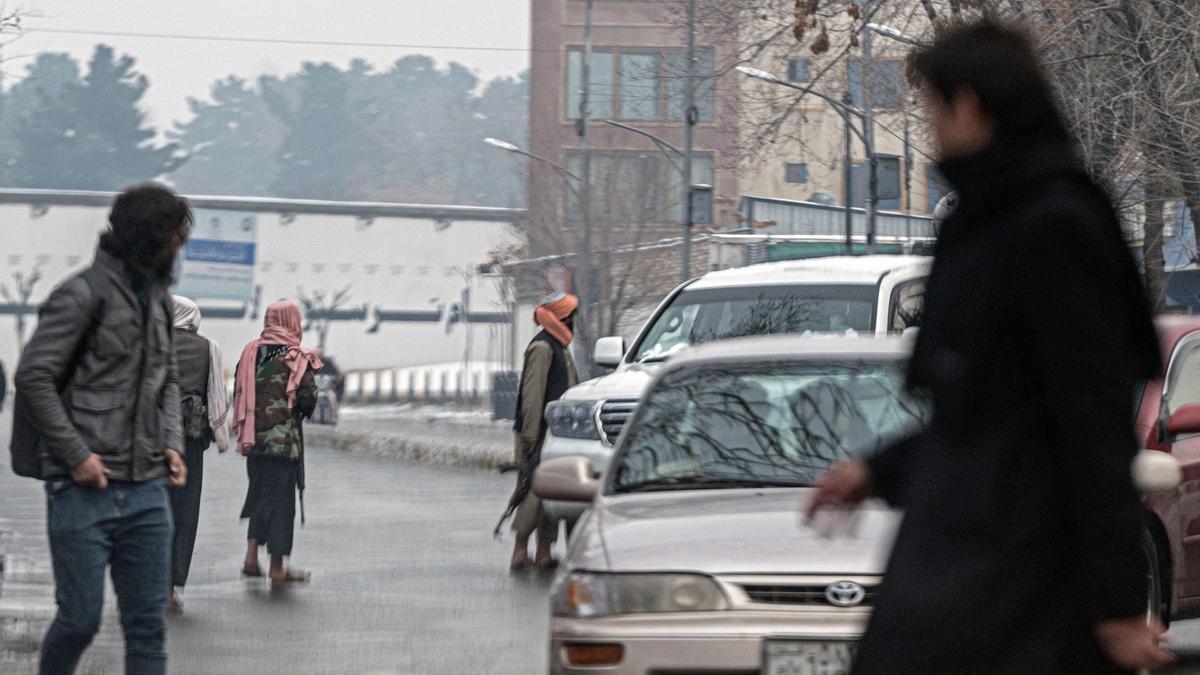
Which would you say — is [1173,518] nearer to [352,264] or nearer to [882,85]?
[882,85]

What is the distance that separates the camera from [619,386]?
461 inches

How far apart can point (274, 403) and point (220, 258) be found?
251ft

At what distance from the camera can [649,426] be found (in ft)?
23.1

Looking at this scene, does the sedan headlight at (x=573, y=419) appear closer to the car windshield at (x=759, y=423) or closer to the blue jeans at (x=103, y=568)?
the car windshield at (x=759, y=423)

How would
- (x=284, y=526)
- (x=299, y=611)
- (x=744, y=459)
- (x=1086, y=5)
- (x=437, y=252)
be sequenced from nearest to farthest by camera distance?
(x=744, y=459), (x=299, y=611), (x=284, y=526), (x=1086, y=5), (x=437, y=252)

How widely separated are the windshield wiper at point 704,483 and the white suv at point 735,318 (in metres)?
4.39

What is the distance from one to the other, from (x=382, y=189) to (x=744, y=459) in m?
117

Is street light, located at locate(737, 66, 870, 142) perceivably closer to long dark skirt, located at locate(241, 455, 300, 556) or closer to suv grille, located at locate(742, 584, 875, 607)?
long dark skirt, located at locate(241, 455, 300, 556)

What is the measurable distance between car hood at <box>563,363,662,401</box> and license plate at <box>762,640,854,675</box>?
18.8 feet

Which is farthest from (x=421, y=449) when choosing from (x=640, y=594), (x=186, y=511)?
(x=640, y=594)

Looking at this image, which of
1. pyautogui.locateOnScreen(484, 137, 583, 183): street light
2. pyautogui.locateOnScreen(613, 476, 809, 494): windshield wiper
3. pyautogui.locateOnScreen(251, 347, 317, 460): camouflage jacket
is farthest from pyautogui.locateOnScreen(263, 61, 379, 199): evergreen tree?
pyautogui.locateOnScreen(613, 476, 809, 494): windshield wiper

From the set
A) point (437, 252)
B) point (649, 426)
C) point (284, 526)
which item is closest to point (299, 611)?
point (284, 526)

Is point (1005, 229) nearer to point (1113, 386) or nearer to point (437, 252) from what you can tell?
point (1113, 386)

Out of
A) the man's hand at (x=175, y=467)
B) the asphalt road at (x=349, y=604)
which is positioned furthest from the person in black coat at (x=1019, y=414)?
the asphalt road at (x=349, y=604)
